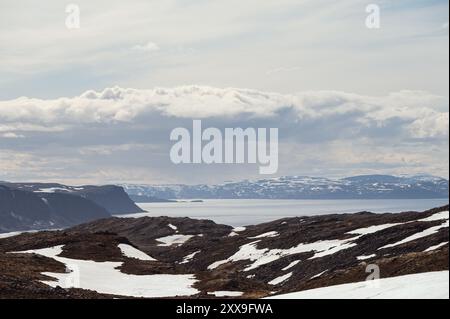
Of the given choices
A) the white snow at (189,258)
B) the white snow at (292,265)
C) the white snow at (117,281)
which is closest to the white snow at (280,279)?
the white snow at (292,265)

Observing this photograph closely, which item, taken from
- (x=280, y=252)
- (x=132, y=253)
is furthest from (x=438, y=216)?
(x=132, y=253)

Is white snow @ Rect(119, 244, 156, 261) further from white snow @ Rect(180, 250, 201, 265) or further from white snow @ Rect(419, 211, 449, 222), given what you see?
white snow @ Rect(419, 211, 449, 222)

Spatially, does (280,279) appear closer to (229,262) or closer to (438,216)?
(229,262)

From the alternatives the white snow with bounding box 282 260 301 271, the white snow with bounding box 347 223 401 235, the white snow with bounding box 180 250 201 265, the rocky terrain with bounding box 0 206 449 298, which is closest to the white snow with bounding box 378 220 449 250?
the rocky terrain with bounding box 0 206 449 298

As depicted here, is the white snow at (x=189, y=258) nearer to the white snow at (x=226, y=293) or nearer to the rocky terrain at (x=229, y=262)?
the rocky terrain at (x=229, y=262)
